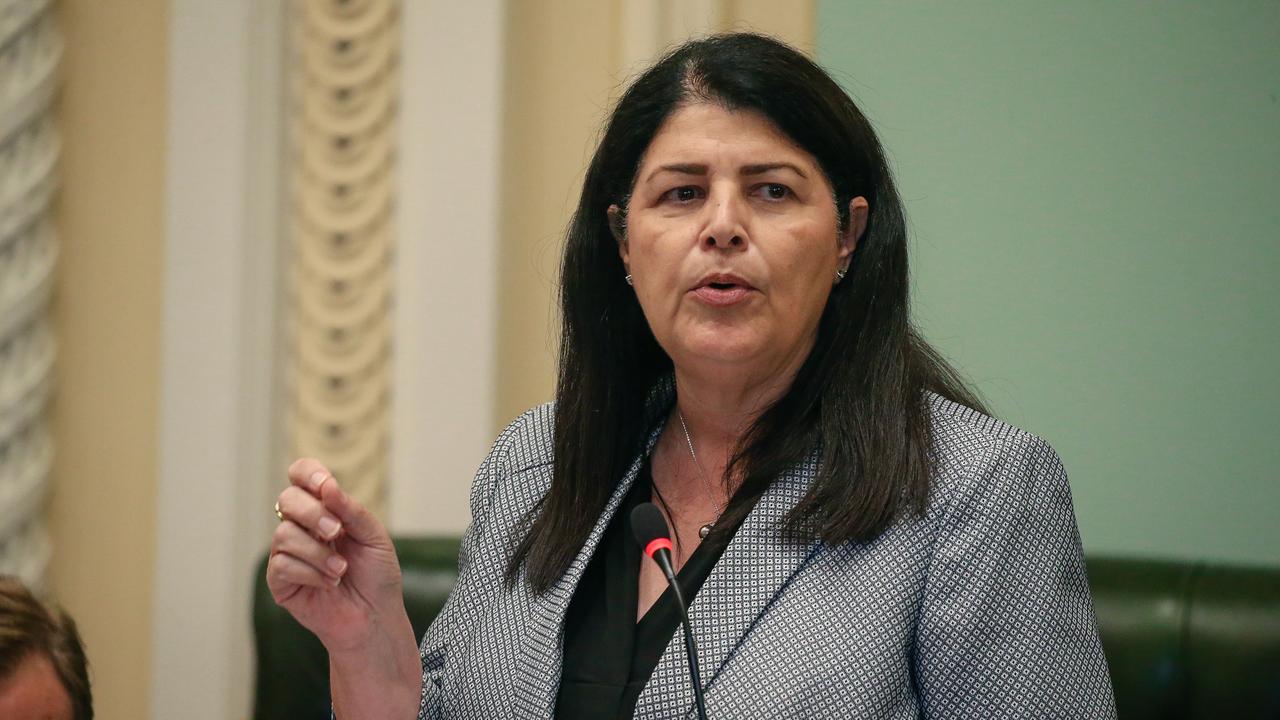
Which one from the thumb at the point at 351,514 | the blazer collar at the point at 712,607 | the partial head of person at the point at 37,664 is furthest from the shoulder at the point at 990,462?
the partial head of person at the point at 37,664

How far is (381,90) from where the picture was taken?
2.69 metres

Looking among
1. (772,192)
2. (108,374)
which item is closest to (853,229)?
(772,192)

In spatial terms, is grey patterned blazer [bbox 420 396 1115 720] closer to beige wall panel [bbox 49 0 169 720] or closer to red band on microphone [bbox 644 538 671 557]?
red band on microphone [bbox 644 538 671 557]

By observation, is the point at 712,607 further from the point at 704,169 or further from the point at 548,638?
the point at 704,169

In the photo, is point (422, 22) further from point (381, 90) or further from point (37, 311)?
point (37, 311)

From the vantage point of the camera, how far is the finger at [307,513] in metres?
1.42

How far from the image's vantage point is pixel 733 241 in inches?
66.6

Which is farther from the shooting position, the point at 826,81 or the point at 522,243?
the point at 522,243

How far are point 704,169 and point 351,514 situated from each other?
25.9 inches

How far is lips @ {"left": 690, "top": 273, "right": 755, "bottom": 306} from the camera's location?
1693 millimetres

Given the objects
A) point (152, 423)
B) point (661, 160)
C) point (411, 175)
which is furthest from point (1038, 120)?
point (152, 423)

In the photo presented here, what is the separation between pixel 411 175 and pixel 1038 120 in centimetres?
124

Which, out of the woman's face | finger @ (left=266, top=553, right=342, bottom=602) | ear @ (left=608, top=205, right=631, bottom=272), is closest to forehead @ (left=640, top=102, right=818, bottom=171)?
the woman's face

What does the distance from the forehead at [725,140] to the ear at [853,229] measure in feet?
0.31
